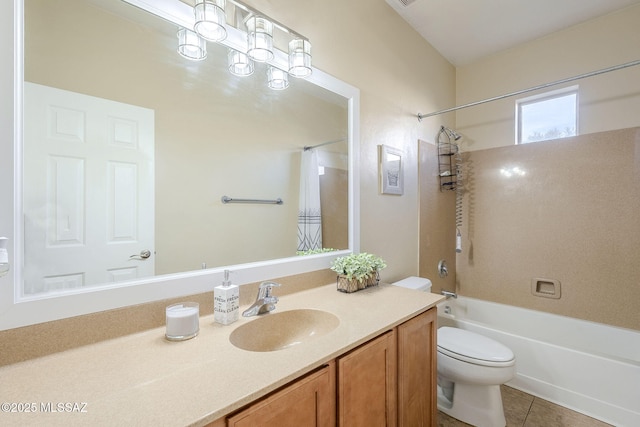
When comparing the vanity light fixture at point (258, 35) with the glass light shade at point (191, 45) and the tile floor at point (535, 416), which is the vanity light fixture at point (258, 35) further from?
the tile floor at point (535, 416)

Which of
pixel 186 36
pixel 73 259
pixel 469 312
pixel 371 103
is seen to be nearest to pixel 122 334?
pixel 73 259

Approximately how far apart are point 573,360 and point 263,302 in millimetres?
2129

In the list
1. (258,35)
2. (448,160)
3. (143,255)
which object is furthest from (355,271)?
(448,160)

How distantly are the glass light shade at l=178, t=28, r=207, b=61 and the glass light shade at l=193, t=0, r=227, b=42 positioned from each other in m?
0.04

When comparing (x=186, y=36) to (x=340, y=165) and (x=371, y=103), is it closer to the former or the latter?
(x=340, y=165)

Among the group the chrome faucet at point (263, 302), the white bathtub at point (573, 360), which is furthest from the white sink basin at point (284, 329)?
the white bathtub at point (573, 360)

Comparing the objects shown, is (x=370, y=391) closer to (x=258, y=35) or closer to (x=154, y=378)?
(x=154, y=378)

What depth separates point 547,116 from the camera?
2.43 meters

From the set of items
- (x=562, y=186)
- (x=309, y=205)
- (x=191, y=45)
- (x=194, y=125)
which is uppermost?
(x=191, y=45)

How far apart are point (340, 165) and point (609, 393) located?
2.19m

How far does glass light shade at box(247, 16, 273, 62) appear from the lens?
114 cm

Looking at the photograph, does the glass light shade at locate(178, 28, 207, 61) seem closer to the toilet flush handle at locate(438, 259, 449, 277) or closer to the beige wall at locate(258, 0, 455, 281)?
the beige wall at locate(258, 0, 455, 281)

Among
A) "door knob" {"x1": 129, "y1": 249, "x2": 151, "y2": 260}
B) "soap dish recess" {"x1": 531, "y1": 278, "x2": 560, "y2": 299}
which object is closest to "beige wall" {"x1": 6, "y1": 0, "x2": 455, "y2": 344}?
"door knob" {"x1": 129, "y1": 249, "x2": 151, "y2": 260}

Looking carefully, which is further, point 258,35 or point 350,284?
point 350,284
